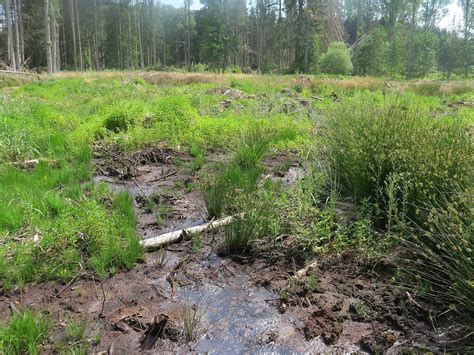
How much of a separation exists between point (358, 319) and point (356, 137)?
7.63 feet

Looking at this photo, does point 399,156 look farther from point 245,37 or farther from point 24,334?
point 245,37

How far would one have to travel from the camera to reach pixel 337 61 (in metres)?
32.1

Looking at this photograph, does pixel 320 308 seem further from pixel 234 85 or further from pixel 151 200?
pixel 234 85

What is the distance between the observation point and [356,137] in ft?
14.6

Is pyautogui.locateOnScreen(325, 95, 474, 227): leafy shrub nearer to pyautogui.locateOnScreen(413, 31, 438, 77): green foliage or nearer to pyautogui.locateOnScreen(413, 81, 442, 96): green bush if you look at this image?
pyautogui.locateOnScreen(413, 81, 442, 96): green bush

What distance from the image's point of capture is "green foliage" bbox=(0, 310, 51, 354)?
7.82 ft

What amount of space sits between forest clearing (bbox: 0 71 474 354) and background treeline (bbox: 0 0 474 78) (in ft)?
92.6

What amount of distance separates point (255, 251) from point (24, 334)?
199 centimetres

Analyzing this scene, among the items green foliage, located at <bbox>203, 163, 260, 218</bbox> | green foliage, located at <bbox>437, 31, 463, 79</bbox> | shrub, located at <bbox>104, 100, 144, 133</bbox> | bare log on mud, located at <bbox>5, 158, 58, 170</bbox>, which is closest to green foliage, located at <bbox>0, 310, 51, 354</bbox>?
green foliage, located at <bbox>203, 163, 260, 218</bbox>

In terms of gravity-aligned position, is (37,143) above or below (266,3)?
below

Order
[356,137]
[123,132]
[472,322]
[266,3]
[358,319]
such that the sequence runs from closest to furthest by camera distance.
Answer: [472,322] < [358,319] < [356,137] < [123,132] < [266,3]

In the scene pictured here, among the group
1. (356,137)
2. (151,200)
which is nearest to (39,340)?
(151,200)

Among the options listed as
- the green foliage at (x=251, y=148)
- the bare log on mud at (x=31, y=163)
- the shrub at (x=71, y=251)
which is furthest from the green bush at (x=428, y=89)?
the shrub at (x=71, y=251)

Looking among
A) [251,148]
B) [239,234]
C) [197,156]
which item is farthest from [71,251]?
[197,156]
